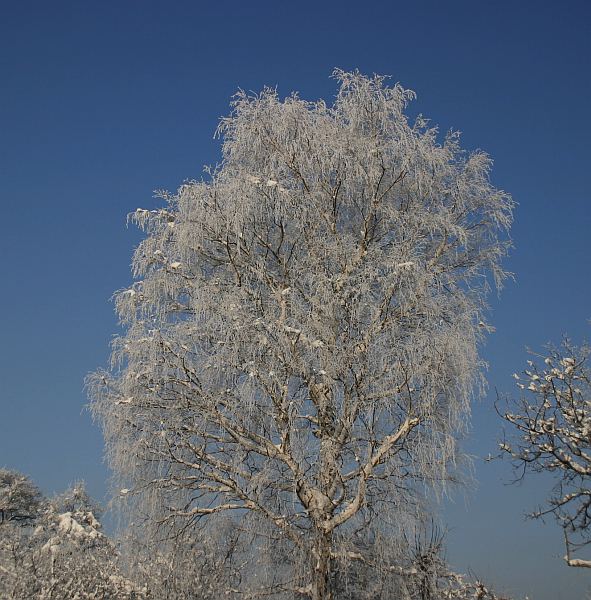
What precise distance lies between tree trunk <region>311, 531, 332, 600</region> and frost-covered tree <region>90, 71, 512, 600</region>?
1.0 inches

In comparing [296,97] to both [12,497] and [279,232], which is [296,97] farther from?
[12,497]

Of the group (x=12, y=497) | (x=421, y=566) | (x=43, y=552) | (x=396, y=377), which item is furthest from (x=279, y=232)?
Answer: (x=12, y=497)

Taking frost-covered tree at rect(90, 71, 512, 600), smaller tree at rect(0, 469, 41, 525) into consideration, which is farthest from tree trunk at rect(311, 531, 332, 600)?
smaller tree at rect(0, 469, 41, 525)

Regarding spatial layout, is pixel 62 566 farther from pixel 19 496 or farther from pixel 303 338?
pixel 19 496

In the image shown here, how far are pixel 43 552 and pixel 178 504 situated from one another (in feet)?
9.62

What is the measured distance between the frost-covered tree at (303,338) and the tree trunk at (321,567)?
1.0 inches

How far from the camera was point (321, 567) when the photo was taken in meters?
11.1

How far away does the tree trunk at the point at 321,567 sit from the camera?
11.1m

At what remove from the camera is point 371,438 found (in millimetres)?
11180

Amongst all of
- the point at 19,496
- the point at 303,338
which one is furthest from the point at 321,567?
the point at 19,496

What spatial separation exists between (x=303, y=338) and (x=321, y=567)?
349 cm

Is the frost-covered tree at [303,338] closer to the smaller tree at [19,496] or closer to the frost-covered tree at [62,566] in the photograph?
the frost-covered tree at [62,566]

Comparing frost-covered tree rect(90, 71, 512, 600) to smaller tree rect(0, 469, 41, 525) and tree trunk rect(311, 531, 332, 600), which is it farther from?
smaller tree rect(0, 469, 41, 525)

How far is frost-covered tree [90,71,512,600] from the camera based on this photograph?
1153 centimetres
